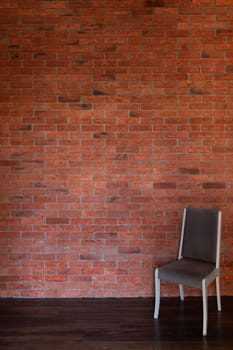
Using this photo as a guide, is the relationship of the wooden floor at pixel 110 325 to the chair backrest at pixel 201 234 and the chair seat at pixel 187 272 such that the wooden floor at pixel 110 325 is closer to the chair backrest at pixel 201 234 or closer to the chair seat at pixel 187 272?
the chair seat at pixel 187 272

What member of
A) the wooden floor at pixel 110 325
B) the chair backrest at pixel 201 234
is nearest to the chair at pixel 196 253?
the chair backrest at pixel 201 234

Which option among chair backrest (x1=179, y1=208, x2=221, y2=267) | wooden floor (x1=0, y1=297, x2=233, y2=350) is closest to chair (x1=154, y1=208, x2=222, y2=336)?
chair backrest (x1=179, y1=208, x2=221, y2=267)

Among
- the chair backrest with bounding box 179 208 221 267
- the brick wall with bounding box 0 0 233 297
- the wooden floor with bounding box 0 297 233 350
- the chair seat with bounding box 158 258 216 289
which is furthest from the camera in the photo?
the brick wall with bounding box 0 0 233 297

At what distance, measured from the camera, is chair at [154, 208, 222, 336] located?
250 centimetres

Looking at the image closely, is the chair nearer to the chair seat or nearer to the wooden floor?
the chair seat

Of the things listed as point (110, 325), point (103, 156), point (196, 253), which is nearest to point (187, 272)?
point (196, 253)

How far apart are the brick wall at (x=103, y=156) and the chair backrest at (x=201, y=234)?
0.20m

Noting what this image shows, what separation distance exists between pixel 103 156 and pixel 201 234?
1217 mm

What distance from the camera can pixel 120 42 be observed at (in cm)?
302

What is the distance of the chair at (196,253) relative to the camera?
98.4 inches

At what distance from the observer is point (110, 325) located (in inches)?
99.6

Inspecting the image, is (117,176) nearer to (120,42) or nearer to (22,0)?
(120,42)

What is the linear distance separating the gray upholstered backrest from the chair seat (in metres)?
0.10

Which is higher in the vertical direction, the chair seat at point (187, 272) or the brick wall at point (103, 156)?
the brick wall at point (103, 156)
